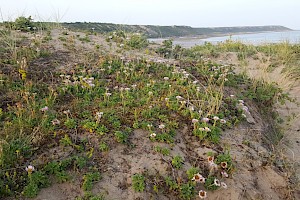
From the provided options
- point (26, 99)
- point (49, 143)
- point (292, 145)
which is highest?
point (26, 99)

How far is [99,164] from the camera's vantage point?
379cm

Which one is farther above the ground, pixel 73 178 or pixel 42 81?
pixel 42 81

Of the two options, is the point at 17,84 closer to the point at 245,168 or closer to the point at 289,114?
the point at 245,168

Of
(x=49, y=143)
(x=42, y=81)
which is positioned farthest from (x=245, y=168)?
(x=42, y=81)

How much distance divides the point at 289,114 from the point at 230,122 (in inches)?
92.2

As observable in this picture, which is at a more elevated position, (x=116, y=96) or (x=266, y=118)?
(x=116, y=96)

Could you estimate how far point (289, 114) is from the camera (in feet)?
21.6

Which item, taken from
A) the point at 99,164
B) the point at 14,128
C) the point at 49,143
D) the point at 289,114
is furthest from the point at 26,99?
the point at 289,114

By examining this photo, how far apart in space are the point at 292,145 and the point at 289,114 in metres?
1.41

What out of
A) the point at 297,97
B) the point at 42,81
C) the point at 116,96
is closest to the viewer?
the point at 116,96

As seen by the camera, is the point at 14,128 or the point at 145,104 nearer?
the point at 14,128

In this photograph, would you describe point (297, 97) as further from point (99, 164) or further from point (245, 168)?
point (99, 164)

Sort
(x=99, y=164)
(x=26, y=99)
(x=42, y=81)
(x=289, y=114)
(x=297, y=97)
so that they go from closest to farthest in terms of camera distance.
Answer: (x=99, y=164)
(x=26, y=99)
(x=42, y=81)
(x=289, y=114)
(x=297, y=97)

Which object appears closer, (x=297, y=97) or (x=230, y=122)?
(x=230, y=122)
